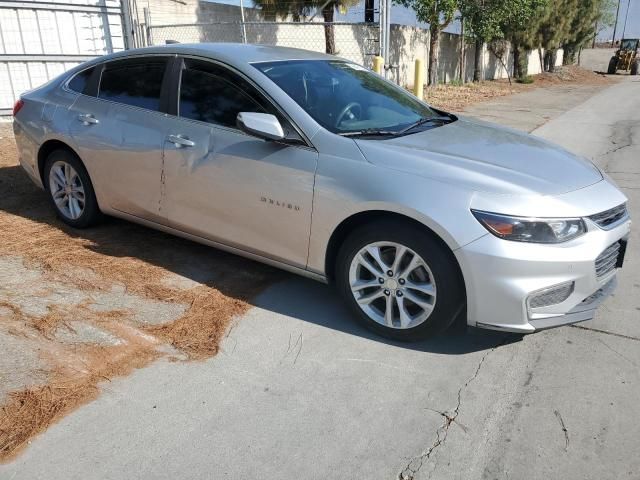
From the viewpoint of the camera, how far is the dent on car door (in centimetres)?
354

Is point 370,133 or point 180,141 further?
point 180,141

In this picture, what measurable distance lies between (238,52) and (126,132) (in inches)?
42.5

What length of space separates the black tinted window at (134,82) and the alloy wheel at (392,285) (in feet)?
6.91

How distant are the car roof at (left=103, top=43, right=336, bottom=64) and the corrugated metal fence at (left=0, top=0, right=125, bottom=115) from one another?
6951 mm

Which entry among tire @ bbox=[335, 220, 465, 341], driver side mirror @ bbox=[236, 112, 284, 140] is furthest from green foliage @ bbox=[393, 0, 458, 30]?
tire @ bbox=[335, 220, 465, 341]

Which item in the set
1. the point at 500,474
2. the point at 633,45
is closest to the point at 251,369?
the point at 500,474

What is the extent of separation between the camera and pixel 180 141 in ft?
13.3

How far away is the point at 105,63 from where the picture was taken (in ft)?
15.7

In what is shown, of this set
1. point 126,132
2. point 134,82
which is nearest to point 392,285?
point 126,132

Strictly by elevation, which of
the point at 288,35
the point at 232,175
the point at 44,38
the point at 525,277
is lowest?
the point at 525,277

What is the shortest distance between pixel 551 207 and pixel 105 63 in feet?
12.4

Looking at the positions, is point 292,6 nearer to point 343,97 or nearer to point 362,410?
point 343,97

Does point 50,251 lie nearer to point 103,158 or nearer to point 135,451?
point 103,158

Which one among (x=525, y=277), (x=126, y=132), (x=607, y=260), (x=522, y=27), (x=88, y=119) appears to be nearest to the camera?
(x=525, y=277)
